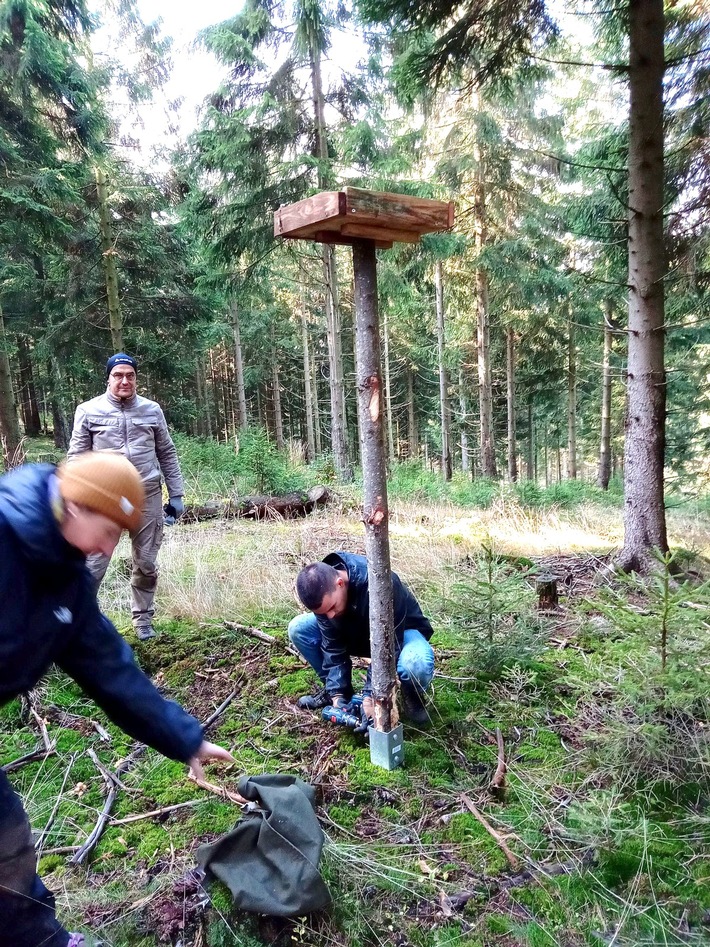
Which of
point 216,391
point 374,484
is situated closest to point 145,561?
point 374,484

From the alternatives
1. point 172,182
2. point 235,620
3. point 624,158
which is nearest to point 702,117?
point 624,158

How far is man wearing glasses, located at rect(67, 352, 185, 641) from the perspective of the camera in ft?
13.6

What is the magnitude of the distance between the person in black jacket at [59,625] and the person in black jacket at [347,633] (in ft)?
3.52

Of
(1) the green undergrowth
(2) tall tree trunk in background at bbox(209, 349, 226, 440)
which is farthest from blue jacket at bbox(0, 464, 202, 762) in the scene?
(2) tall tree trunk in background at bbox(209, 349, 226, 440)

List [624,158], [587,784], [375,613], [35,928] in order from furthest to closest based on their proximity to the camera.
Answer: [624,158] < [375,613] < [587,784] < [35,928]

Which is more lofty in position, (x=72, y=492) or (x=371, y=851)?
(x=72, y=492)

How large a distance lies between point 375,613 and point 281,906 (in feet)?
4.18

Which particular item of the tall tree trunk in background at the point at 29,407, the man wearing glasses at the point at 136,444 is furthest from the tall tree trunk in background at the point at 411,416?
the man wearing glasses at the point at 136,444

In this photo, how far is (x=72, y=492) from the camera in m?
1.62

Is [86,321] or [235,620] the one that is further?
[86,321]

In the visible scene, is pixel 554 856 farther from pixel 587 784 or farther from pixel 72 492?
pixel 72 492

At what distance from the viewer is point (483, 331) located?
13.2 meters

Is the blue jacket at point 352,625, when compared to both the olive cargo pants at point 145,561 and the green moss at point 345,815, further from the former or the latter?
the olive cargo pants at point 145,561

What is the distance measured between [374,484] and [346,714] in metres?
1.43
